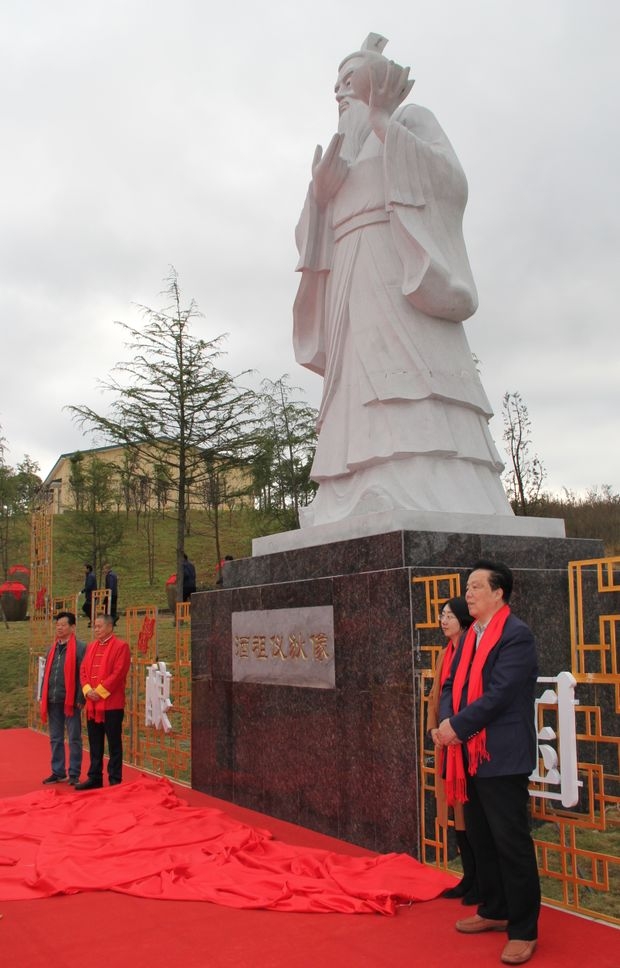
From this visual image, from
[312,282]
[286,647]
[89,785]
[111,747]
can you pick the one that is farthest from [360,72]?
[89,785]

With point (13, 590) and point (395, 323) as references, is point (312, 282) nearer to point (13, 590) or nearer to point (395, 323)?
point (395, 323)

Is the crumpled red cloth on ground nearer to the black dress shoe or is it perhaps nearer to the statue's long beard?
the black dress shoe

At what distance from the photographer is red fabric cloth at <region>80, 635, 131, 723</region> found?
19.2 ft

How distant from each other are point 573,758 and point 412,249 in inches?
118

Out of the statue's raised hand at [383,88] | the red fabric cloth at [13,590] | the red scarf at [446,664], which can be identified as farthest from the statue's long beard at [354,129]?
the red fabric cloth at [13,590]

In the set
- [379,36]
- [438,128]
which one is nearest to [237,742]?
[438,128]

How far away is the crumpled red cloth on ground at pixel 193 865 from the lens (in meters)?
3.23

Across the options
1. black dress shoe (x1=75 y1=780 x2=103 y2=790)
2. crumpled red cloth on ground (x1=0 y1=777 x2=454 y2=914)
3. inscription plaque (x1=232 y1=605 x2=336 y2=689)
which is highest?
inscription plaque (x1=232 y1=605 x2=336 y2=689)

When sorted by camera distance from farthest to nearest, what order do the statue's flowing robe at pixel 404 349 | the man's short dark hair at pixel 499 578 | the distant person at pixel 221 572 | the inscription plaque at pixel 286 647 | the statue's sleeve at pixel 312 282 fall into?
the distant person at pixel 221 572
the statue's sleeve at pixel 312 282
the statue's flowing robe at pixel 404 349
the inscription plaque at pixel 286 647
the man's short dark hair at pixel 499 578

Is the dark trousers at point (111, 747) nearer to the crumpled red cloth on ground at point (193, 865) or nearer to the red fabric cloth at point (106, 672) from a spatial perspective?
the red fabric cloth at point (106, 672)

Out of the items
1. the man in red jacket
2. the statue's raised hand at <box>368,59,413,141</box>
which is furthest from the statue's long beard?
the man in red jacket

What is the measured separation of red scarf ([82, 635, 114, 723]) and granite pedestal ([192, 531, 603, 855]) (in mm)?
1142

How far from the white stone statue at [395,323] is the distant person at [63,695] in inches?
91.4

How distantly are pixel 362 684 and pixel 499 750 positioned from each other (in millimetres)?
1457
